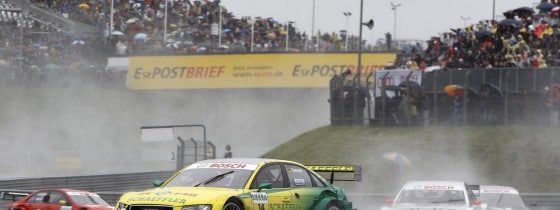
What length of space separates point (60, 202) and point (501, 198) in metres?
8.12

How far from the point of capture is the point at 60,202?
2122 centimetres

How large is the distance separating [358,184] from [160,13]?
21.2 m

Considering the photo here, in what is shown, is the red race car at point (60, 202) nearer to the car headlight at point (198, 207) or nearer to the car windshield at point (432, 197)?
the car windshield at point (432, 197)

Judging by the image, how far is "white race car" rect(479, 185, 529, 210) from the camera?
19.5 meters

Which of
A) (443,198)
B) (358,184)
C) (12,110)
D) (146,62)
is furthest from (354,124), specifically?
(443,198)

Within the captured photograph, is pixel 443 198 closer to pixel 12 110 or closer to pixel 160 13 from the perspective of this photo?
pixel 12 110

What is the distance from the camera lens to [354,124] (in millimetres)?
35906

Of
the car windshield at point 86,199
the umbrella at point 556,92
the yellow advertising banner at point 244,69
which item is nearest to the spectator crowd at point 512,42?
the umbrella at point 556,92

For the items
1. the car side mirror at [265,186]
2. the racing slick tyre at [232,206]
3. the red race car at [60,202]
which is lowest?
the red race car at [60,202]

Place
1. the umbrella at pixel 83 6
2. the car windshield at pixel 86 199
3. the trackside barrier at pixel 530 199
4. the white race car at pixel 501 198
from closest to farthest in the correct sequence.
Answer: the white race car at pixel 501 198, the car windshield at pixel 86 199, the trackside barrier at pixel 530 199, the umbrella at pixel 83 6

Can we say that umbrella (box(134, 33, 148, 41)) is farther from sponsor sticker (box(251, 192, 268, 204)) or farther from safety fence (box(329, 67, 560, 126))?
sponsor sticker (box(251, 192, 268, 204))

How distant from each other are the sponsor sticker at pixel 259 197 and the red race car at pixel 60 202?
8439 mm

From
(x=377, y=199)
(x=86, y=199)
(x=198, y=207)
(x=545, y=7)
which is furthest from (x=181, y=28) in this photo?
(x=198, y=207)

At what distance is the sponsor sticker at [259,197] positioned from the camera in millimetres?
13016
